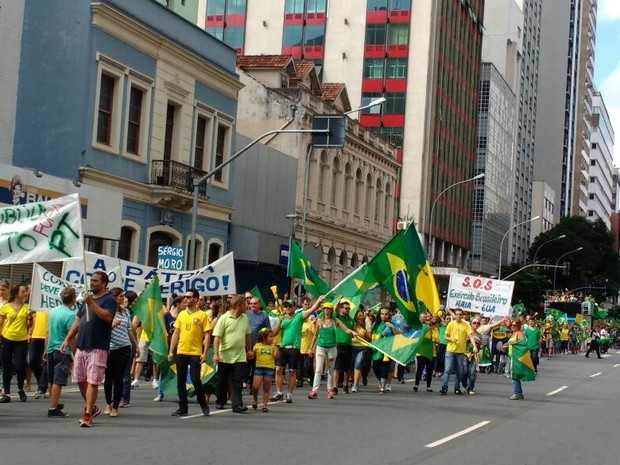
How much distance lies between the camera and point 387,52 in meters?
72.6

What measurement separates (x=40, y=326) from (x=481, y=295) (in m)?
16.3

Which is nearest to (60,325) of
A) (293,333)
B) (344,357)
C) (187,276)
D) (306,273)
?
(293,333)

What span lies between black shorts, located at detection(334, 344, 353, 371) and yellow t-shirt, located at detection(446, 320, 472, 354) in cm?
205

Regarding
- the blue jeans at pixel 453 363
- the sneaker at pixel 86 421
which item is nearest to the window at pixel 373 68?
the blue jeans at pixel 453 363

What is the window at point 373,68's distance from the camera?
240ft

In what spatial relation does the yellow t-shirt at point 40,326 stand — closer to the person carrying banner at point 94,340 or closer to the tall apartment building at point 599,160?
the person carrying banner at point 94,340

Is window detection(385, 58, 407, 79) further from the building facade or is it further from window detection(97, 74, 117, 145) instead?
window detection(97, 74, 117, 145)

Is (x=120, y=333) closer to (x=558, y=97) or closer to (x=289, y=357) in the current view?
(x=289, y=357)

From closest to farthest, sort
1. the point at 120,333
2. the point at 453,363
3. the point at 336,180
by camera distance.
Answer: the point at 120,333, the point at 453,363, the point at 336,180

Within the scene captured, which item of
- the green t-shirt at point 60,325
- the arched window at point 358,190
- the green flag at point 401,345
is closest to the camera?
the green t-shirt at point 60,325

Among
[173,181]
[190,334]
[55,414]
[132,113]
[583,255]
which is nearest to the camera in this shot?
[55,414]

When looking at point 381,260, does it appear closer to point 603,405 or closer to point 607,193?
point 603,405

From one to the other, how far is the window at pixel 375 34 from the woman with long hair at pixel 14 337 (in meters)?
58.5

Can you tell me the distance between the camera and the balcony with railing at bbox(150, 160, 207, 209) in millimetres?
33344
